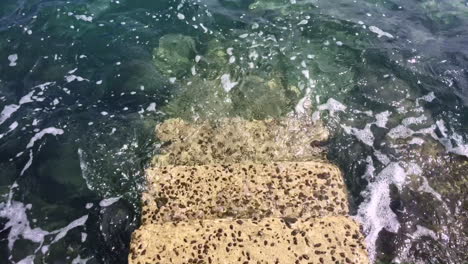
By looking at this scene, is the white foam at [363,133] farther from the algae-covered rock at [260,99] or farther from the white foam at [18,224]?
the white foam at [18,224]

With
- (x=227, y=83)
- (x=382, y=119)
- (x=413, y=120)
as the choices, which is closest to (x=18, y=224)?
(x=227, y=83)

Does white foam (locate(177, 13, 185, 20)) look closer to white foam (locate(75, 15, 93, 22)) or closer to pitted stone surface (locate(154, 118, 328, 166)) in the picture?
white foam (locate(75, 15, 93, 22))

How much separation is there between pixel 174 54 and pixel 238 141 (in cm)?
242

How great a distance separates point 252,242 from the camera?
12.2 ft

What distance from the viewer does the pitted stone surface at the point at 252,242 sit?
3.62 metres

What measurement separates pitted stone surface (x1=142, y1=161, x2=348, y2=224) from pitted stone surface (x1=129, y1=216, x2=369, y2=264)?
227 millimetres

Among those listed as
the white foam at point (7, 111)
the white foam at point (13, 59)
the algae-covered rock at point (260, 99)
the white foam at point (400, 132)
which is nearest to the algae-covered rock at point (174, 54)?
the algae-covered rock at point (260, 99)

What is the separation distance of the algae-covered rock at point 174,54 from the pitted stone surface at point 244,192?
2.36 meters

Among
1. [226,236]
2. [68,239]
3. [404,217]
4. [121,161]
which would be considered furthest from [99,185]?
[404,217]

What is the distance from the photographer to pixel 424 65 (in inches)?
259

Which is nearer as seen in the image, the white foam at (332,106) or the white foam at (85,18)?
the white foam at (332,106)

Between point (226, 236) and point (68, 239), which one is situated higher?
point (226, 236)

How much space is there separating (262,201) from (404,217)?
1.74 m

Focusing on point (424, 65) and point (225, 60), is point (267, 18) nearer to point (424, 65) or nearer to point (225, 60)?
point (225, 60)
